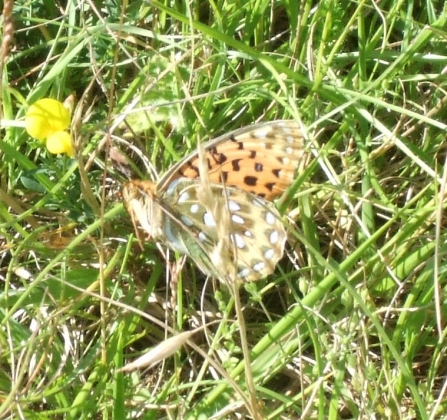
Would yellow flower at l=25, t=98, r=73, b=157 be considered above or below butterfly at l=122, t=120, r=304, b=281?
above

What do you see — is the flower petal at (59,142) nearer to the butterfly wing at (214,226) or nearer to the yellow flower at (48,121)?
the yellow flower at (48,121)

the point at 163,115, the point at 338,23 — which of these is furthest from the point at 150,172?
the point at 338,23

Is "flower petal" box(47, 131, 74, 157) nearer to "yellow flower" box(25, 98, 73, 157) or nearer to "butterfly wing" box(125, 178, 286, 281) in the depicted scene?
"yellow flower" box(25, 98, 73, 157)

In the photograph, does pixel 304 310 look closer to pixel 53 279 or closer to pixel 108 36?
pixel 53 279

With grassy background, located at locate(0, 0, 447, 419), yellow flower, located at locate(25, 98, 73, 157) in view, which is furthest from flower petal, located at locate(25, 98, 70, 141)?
grassy background, located at locate(0, 0, 447, 419)

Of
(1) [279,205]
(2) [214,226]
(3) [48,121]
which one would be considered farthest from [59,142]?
(1) [279,205]

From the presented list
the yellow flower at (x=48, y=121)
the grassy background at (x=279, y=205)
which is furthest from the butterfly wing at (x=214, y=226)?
the yellow flower at (x=48, y=121)
